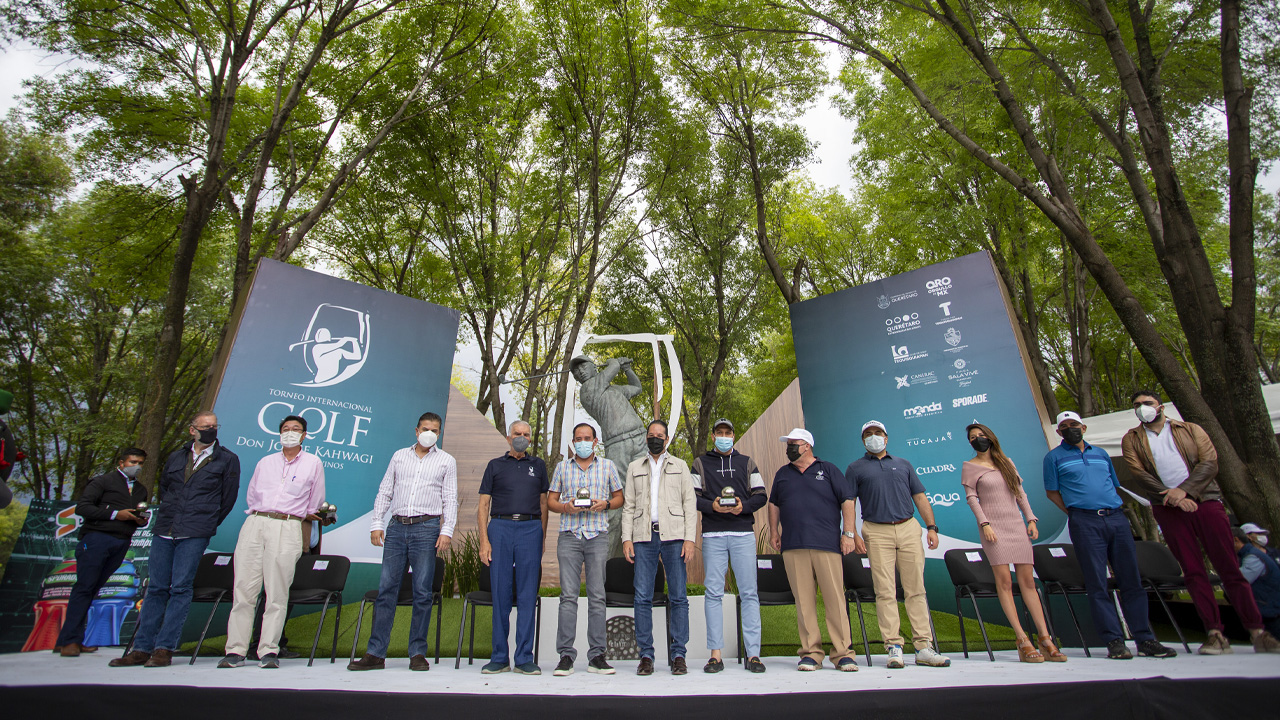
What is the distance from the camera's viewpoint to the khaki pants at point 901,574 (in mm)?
3646

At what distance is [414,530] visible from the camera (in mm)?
3719

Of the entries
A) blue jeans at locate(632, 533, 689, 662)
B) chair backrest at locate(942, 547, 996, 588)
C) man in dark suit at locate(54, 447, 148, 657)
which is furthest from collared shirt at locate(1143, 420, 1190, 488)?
man in dark suit at locate(54, 447, 148, 657)

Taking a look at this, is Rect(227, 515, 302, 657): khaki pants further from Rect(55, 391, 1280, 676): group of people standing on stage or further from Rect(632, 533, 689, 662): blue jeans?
Rect(632, 533, 689, 662): blue jeans

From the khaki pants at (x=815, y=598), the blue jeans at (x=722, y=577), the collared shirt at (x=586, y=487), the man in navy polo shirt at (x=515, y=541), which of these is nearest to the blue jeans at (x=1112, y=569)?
the khaki pants at (x=815, y=598)

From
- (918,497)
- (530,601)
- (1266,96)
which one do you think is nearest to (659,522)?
(530,601)

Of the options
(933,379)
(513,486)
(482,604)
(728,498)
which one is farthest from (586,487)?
(933,379)

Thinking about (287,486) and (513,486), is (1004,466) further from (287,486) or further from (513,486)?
(287,486)

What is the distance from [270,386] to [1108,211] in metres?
11.3

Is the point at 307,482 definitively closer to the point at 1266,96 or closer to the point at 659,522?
the point at 659,522

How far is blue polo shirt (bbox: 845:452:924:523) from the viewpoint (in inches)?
149

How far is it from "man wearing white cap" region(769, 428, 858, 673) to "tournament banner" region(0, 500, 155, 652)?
4825 mm

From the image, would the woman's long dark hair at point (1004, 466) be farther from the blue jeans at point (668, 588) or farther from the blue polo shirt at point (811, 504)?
the blue jeans at point (668, 588)

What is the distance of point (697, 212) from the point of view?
41.5ft

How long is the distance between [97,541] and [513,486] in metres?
3.06
